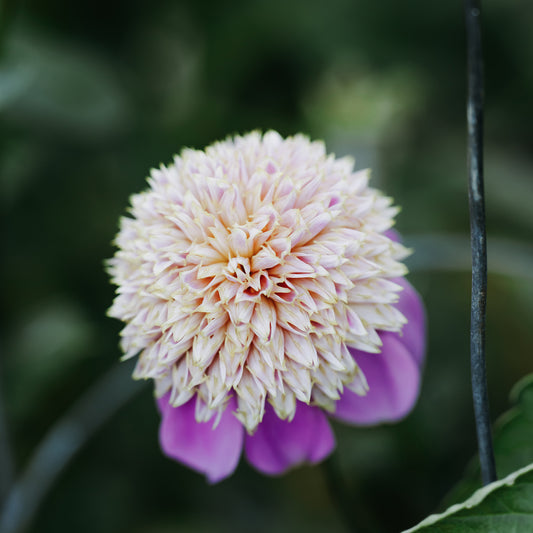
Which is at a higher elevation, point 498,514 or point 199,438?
point 199,438

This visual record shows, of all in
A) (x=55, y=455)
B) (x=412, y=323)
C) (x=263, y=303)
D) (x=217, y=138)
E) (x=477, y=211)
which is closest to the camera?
(x=477, y=211)

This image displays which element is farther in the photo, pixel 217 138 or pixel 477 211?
pixel 217 138

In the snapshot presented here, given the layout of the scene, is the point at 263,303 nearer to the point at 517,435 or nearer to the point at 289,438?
the point at 289,438

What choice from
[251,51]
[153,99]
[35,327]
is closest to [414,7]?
[251,51]

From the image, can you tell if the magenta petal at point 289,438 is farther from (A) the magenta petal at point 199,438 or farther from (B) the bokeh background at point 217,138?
(B) the bokeh background at point 217,138

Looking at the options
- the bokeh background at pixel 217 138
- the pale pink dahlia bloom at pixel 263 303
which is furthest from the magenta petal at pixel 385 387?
the bokeh background at pixel 217 138

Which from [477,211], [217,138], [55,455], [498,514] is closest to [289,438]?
[498,514]
